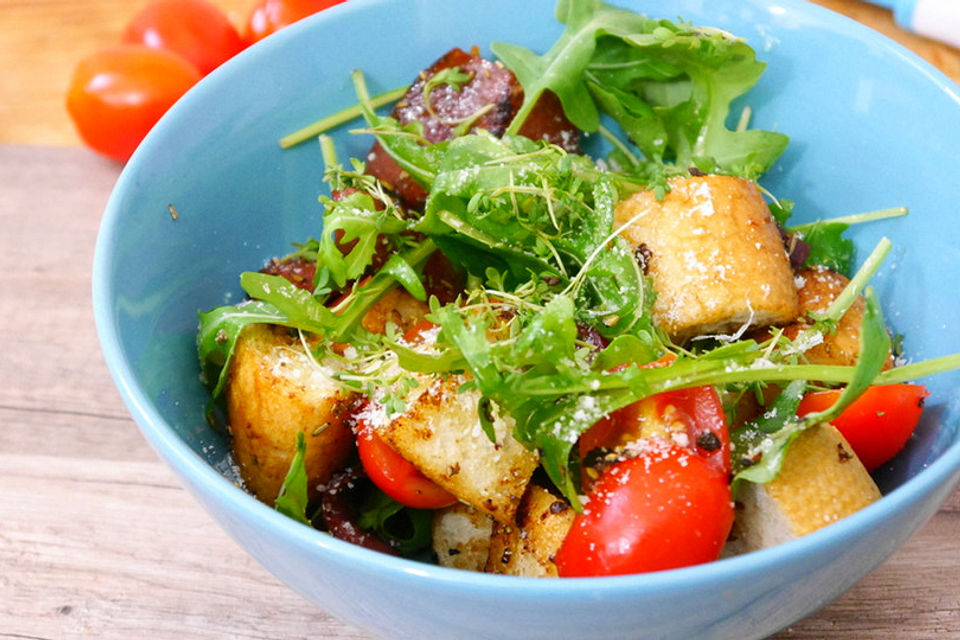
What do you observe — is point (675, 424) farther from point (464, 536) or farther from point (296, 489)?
point (296, 489)

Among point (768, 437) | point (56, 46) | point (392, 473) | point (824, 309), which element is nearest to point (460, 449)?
point (392, 473)

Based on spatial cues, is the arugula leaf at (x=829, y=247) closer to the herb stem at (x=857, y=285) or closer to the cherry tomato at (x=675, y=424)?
the herb stem at (x=857, y=285)

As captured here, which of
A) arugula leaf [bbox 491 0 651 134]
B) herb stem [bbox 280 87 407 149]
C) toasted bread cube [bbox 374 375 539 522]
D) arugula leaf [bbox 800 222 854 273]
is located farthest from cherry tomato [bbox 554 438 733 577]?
herb stem [bbox 280 87 407 149]

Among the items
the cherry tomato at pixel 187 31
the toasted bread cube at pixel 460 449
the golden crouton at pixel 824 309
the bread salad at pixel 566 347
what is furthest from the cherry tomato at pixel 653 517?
the cherry tomato at pixel 187 31

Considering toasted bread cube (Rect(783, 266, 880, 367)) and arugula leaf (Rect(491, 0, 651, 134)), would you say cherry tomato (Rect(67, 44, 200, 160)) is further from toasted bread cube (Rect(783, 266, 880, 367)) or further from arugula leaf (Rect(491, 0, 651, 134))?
toasted bread cube (Rect(783, 266, 880, 367))

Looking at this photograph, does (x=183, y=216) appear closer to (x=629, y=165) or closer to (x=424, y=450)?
(x=424, y=450)

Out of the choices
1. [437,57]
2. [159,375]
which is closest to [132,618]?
[159,375]
